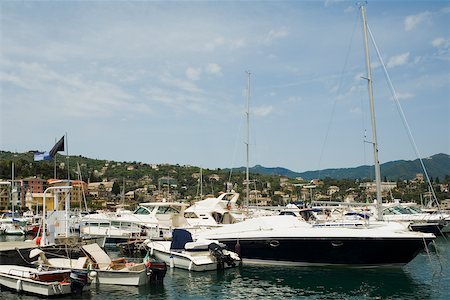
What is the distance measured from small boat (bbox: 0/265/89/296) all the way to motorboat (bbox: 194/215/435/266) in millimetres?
9679

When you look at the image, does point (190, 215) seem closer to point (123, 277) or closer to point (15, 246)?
point (15, 246)

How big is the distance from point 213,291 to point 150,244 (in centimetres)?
874

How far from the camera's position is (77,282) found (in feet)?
57.9

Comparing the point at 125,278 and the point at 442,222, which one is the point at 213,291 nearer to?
the point at 125,278

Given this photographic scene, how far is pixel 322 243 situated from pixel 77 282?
464 inches

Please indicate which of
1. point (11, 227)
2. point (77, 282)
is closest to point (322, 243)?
point (77, 282)

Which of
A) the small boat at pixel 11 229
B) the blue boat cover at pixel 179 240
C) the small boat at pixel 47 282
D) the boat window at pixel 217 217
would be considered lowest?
the small boat at pixel 11 229

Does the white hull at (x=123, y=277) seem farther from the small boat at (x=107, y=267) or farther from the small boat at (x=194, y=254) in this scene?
the small boat at (x=194, y=254)

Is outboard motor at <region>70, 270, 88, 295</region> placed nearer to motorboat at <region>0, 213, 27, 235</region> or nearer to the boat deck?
the boat deck

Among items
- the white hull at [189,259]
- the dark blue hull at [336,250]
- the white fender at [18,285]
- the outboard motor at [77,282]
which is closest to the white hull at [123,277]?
the outboard motor at [77,282]

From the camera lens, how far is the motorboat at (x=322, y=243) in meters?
22.9

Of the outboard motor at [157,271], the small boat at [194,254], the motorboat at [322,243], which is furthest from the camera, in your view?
the small boat at [194,254]

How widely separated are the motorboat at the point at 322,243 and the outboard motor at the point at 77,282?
381 inches

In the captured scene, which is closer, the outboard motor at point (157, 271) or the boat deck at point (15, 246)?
the outboard motor at point (157, 271)
